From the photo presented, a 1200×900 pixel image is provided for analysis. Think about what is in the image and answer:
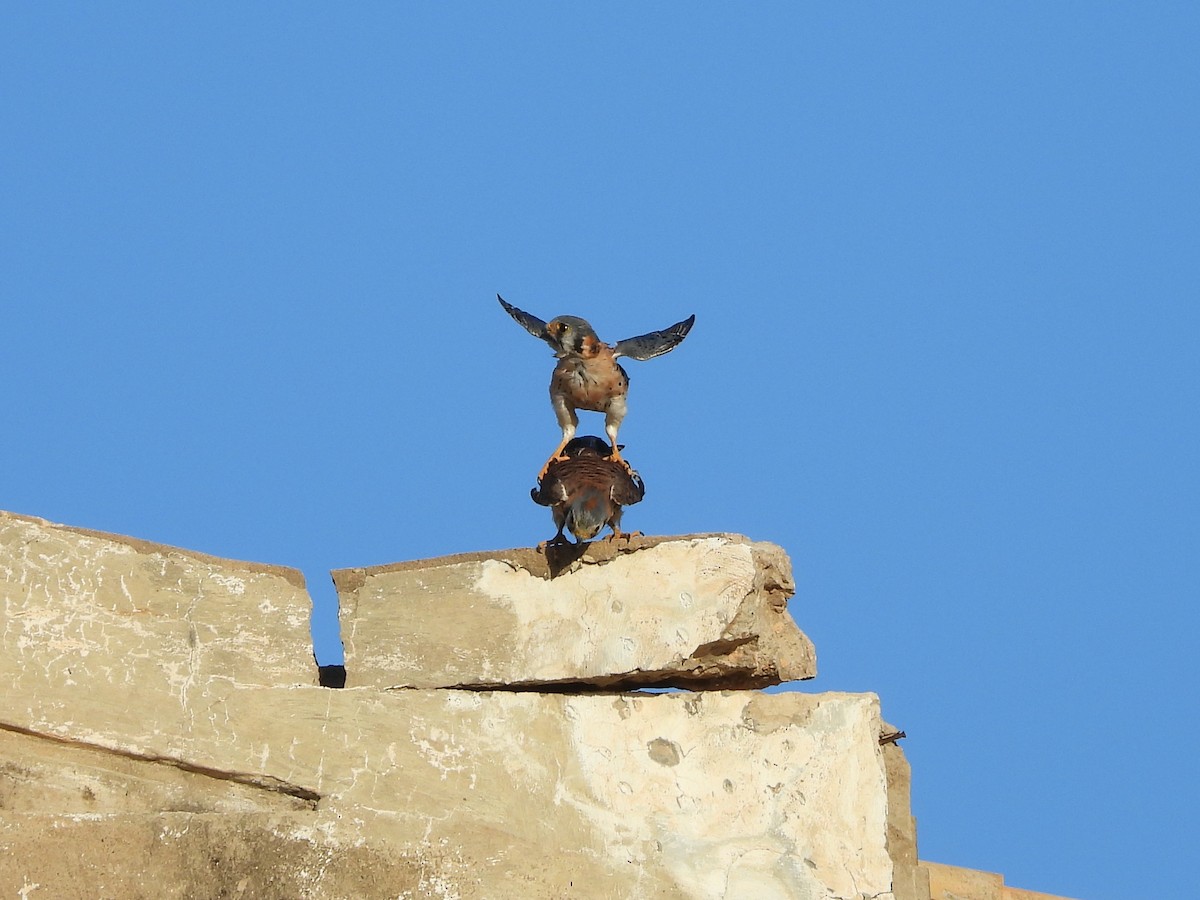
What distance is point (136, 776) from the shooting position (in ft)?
22.6

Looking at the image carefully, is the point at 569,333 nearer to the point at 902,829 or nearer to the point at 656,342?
the point at 656,342

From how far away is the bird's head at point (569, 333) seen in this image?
7734 mm

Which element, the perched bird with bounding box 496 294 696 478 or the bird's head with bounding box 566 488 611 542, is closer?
the bird's head with bounding box 566 488 611 542

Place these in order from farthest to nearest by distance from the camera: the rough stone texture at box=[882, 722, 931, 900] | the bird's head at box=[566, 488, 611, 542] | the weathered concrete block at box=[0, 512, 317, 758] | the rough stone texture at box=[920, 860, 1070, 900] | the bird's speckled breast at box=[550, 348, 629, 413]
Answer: the rough stone texture at box=[920, 860, 1070, 900]
the bird's speckled breast at box=[550, 348, 629, 413]
the rough stone texture at box=[882, 722, 931, 900]
the bird's head at box=[566, 488, 611, 542]
the weathered concrete block at box=[0, 512, 317, 758]

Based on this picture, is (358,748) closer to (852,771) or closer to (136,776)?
(136,776)

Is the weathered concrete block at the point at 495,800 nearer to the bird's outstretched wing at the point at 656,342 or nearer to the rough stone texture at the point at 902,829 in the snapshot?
the rough stone texture at the point at 902,829

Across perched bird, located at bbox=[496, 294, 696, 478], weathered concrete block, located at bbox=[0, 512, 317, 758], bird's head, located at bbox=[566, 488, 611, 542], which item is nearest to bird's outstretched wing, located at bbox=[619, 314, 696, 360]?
perched bird, located at bbox=[496, 294, 696, 478]

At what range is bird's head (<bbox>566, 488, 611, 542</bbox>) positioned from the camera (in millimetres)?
7098

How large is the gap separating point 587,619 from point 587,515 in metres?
0.39

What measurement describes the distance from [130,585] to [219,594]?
0.33m

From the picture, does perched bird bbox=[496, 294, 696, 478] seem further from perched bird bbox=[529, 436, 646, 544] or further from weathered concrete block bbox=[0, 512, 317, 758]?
weathered concrete block bbox=[0, 512, 317, 758]

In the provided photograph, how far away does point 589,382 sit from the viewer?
7.70m

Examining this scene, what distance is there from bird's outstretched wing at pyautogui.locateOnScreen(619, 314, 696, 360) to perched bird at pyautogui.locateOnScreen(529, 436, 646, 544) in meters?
0.61

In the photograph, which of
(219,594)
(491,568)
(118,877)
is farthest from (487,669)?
(118,877)
